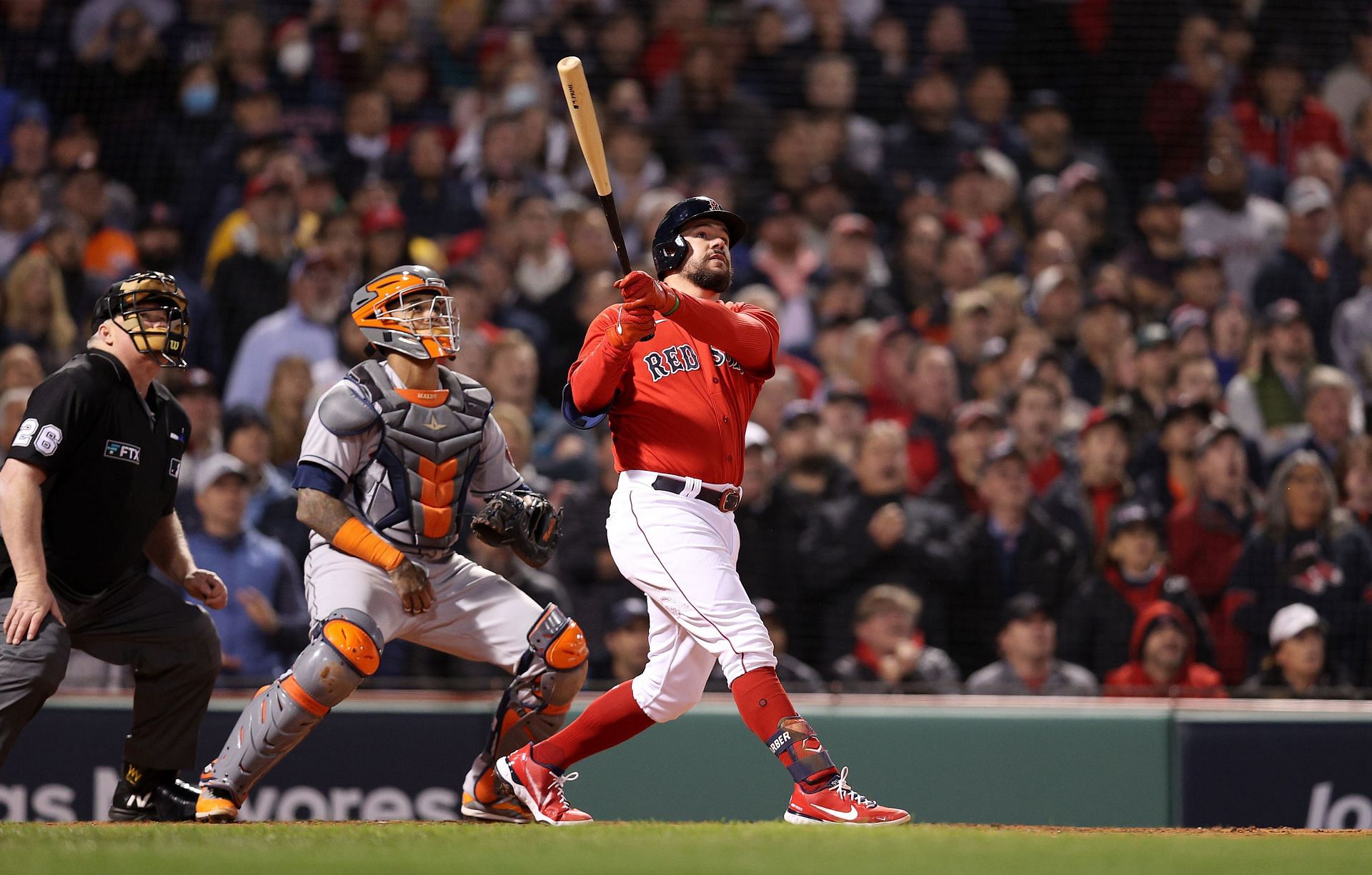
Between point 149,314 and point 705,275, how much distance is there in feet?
5.21

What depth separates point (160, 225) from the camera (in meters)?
9.24

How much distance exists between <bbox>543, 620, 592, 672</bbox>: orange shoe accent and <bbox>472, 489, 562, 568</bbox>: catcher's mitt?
0.77ft

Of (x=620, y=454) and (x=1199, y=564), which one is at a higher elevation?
(x=620, y=454)

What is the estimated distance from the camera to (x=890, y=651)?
23.6 ft

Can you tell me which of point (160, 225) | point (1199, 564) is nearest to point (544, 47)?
point (160, 225)

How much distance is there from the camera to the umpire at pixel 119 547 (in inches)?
173

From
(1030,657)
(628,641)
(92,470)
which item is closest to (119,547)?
(92,470)

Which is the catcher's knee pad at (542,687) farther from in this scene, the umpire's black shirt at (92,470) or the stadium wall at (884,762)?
the stadium wall at (884,762)

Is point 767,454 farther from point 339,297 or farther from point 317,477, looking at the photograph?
point 317,477

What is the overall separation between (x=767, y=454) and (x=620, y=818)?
6.23 ft

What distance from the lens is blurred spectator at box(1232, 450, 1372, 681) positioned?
24.4ft

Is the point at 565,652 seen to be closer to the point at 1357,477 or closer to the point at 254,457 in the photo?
the point at 254,457

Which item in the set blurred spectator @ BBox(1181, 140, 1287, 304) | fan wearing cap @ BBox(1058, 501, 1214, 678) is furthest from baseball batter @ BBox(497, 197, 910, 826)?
blurred spectator @ BBox(1181, 140, 1287, 304)

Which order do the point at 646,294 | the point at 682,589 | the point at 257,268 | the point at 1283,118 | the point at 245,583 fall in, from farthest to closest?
the point at 1283,118
the point at 257,268
the point at 245,583
the point at 682,589
the point at 646,294
